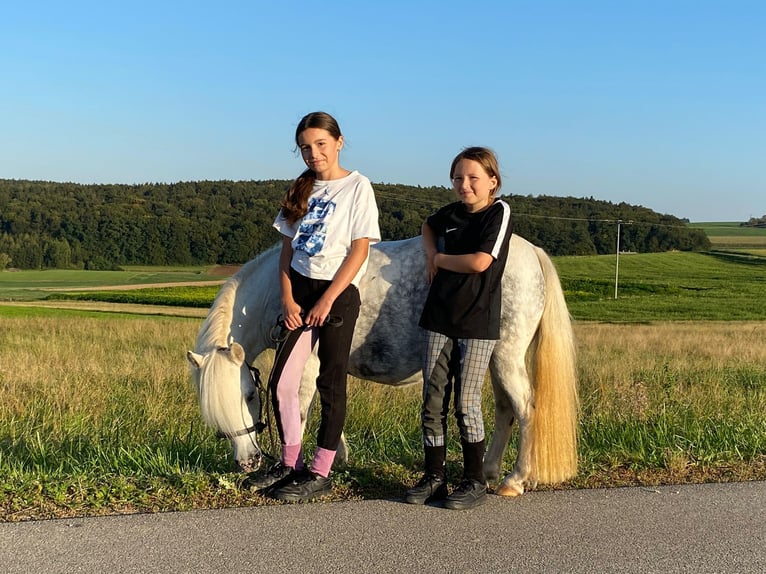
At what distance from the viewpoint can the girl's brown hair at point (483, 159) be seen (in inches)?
151

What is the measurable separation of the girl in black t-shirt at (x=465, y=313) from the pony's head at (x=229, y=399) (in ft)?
3.08

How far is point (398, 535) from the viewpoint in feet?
10.3

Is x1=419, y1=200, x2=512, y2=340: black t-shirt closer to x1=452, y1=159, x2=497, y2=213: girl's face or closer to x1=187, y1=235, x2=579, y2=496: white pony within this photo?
x1=452, y1=159, x2=497, y2=213: girl's face

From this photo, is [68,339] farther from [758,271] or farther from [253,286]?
[758,271]

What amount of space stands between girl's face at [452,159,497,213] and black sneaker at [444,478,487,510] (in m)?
1.46

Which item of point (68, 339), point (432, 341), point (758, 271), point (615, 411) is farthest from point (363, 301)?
point (758, 271)

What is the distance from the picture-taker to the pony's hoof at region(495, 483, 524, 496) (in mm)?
3859

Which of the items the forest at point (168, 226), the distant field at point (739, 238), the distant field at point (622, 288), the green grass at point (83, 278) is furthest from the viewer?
the distant field at point (739, 238)

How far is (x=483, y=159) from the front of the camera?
385 cm

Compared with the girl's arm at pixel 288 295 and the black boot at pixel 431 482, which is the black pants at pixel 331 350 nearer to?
the girl's arm at pixel 288 295

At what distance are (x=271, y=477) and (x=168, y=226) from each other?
7359cm

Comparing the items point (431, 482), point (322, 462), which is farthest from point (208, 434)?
point (431, 482)

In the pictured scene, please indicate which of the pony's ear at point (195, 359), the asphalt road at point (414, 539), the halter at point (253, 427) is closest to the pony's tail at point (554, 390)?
the asphalt road at point (414, 539)

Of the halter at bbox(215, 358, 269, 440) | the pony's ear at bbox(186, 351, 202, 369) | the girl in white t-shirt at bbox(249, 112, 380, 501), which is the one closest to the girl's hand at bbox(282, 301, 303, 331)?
the girl in white t-shirt at bbox(249, 112, 380, 501)
